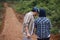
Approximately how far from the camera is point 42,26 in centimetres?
749

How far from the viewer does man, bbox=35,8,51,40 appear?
7.45m

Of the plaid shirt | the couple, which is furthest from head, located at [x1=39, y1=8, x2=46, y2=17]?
the plaid shirt

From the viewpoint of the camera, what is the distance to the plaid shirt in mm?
7461

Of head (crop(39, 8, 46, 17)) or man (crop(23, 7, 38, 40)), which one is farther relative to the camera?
head (crop(39, 8, 46, 17))

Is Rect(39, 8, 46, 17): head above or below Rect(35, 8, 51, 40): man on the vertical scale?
above

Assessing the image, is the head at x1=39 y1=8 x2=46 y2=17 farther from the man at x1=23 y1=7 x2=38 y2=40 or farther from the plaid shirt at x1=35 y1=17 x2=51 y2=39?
the man at x1=23 y1=7 x2=38 y2=40

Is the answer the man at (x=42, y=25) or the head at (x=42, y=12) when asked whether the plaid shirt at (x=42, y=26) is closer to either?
the man at (x=42, y=25)

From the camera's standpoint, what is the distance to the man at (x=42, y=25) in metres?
7.45

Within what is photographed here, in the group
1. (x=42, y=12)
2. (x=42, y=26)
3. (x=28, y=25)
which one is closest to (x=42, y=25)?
(x=42, y=26)

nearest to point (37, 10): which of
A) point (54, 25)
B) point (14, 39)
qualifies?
point (54, 25)

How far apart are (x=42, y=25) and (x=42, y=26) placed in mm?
31

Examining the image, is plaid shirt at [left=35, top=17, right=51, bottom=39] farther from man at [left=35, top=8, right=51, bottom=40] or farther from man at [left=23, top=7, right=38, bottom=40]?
man at [left=23, top=7, right=38, bottom=40]

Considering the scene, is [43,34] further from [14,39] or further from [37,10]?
[14,39]

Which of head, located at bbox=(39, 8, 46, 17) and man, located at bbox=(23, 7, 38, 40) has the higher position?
head, located at bbox=(39, 8, 46, 17)
